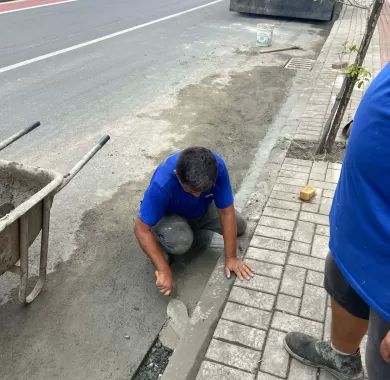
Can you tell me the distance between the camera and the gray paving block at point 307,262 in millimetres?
2977

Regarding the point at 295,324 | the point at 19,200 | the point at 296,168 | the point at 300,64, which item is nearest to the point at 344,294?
the point at 295,324

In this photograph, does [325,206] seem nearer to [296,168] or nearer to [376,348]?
[296,168]

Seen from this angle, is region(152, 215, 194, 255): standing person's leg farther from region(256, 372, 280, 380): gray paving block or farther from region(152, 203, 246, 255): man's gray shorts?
region(256, 372, 280, 380): gray paving block

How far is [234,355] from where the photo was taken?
238cm

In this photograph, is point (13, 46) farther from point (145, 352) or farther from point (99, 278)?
point (145, 352)

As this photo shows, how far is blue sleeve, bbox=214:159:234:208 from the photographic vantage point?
2788 millimetres

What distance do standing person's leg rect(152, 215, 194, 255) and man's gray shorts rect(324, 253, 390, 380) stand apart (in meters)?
1.29

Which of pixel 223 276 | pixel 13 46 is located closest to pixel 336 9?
pixel 13 46

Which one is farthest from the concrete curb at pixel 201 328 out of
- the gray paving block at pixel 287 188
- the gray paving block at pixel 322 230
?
the gray paving block at pixel 287 188

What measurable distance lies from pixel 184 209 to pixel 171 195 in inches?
9.9

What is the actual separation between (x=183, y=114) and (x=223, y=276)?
3.38m

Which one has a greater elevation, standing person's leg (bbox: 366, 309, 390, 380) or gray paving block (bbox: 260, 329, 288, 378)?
standing person's leg (bbox: 366, 309, 390, 380)

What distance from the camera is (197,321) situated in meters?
2.64

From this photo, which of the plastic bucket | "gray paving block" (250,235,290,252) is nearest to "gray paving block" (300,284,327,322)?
"gray paving block" (250,235,290,252)
